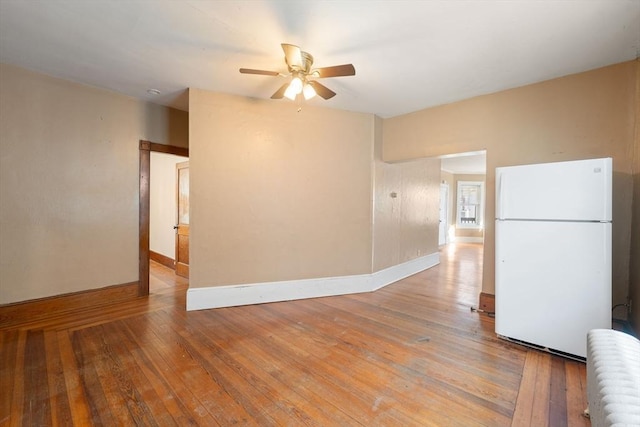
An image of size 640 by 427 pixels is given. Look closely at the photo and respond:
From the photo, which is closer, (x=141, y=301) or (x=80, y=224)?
(x=80, y=224)

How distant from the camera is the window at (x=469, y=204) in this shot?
10266mm

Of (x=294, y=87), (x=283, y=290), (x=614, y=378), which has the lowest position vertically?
(x=283, y=290)

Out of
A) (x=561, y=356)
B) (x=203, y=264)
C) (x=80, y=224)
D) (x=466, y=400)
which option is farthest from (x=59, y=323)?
(x=561, y=356)

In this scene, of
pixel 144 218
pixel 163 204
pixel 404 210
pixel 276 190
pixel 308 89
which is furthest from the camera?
pixel 163 204

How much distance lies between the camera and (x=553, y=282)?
229 centimetres

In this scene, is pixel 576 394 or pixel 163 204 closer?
pixel 576 394

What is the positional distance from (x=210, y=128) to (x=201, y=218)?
112cm

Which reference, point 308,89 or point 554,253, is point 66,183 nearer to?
point 308,89

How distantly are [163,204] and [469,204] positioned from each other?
10330 mm

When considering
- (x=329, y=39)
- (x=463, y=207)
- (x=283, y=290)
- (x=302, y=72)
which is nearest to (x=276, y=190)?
(x=283, y=290)

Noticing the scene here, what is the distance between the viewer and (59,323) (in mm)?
2844

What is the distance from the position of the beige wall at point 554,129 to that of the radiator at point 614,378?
177 cm

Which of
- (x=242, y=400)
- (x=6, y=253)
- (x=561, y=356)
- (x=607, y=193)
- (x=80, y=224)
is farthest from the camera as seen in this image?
(x=80, y=224)

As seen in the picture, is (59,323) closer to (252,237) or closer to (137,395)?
(137,395)
